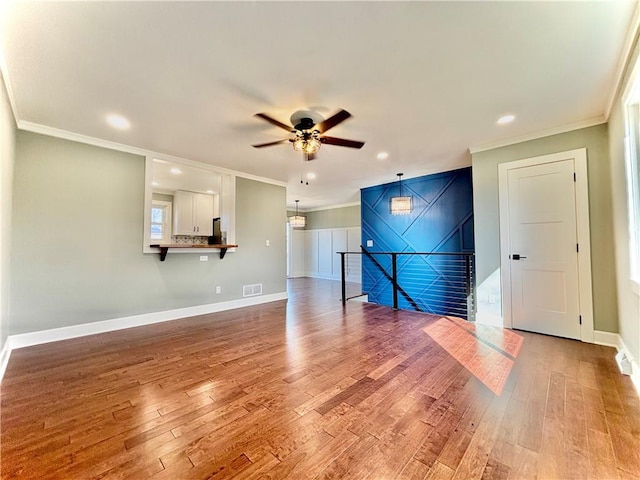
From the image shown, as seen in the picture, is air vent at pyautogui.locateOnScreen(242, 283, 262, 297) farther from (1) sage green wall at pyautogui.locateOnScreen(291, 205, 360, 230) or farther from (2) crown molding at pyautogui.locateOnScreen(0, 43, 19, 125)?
(1) sage green wall at pyautogui.locateOnScreen(291, 205, 360, 230)

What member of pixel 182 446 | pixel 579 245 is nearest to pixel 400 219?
pixel 579 245

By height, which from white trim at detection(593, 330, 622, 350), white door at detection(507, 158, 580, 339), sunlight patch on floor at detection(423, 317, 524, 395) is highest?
white door at detection(507, 158, 580, 339)

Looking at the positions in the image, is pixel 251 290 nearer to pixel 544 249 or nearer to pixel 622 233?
pixel 544 249

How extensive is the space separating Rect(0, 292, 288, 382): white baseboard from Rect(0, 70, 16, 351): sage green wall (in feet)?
0.80

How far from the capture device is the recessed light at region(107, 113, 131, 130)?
2925mm

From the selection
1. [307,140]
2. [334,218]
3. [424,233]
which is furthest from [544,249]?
[334,218]

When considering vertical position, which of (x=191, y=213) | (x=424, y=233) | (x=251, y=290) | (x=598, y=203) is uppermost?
(x=191, y=213)

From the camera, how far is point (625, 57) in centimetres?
207

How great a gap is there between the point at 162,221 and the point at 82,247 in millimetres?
3574

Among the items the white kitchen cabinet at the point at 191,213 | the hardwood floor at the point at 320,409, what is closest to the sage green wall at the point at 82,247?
the hardwood floor at the point at 320,409

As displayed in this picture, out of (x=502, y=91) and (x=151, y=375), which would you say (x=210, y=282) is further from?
A: (x=502, y=91)

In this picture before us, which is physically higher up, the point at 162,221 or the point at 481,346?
the point at 162,221

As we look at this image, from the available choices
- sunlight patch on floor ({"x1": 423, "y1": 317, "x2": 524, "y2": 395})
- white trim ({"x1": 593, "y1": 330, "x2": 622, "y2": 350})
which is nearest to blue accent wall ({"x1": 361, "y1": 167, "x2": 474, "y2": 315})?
sunlight patch on floor ({"x1": 423, "y1": 317, "x2": 524, "y2": 395})

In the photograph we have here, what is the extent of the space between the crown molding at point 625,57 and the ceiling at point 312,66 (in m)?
0.02
